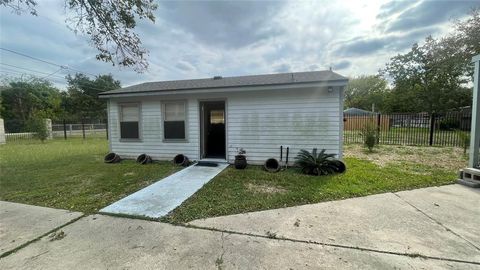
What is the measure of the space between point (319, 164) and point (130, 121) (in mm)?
6545

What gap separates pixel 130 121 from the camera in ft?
25.9

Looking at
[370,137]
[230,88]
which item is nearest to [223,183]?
[230,88]

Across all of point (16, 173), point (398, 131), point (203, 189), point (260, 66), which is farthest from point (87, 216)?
point (398, 131)

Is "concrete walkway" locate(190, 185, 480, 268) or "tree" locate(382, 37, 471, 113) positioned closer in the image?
"concrete walkway" locate(190, 185, 480, 268)

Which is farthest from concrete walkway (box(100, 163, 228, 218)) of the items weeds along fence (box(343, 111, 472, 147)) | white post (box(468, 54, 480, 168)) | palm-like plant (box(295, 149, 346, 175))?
weeds along fence (box(343, 111, 472, 147))

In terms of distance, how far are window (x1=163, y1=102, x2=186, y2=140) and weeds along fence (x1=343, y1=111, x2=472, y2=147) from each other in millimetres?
8466

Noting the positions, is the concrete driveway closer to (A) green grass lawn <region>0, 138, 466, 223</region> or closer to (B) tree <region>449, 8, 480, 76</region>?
(A) green grass lawn <region>0, 138, 466, 223</region>

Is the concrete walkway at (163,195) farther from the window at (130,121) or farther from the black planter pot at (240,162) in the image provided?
the window at (130,121)

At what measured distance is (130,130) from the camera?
26.0 ft

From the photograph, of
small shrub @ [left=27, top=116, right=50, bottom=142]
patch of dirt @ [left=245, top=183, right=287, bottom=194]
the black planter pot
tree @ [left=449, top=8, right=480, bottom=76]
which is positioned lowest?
patch of dirt @ [left=245, top=183, right=287, bottom=194]

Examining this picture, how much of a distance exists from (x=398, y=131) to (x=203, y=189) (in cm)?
1373

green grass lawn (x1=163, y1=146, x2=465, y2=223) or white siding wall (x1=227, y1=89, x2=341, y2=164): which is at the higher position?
white siding wall (x1=227, y1=89, x2=341, y2=164)

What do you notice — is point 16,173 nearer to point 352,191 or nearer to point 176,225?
point 176,225

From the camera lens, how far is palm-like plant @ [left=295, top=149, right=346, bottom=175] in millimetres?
5763
